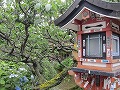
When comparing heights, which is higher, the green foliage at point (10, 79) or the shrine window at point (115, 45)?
the shrine window at point (115, 45)

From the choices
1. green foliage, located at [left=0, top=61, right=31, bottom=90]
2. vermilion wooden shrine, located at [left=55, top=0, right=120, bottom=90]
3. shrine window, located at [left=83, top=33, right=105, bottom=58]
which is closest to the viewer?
vermilion wooden shrine, located at [left=55, top=0, right=120, bottom=90]

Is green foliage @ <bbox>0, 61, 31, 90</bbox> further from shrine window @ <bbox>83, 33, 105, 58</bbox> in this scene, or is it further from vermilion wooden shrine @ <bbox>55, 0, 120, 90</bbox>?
shrine window @ <bbox>83, 33, 105, 58</bbox>

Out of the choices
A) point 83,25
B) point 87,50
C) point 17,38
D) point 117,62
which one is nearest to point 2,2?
point 17,38

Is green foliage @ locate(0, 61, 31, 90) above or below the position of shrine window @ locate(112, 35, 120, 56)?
below

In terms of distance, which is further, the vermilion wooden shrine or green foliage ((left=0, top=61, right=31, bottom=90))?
green foliage ((left=0, top=61, right=31, bottom=90))

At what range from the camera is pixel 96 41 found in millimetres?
2979

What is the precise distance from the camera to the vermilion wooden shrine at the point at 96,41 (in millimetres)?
2705

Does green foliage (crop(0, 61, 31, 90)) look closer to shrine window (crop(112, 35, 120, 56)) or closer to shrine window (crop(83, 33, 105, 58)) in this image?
shrine window (crop(83, 33, 105, 58))

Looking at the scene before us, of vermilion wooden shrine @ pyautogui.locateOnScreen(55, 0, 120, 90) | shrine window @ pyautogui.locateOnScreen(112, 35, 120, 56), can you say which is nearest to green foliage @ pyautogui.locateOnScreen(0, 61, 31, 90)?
vermilion wooden shrine @ pyautogui.locateOnScreen(55, 0, 120, 90)

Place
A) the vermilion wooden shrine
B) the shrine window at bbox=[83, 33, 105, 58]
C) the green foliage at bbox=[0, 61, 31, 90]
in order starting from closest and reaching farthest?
the vermilion wooden shrine < the shrine window at bbox=[83, 33, 105, 58] < the green foliage at bbox=[0, 61, 31, 90]

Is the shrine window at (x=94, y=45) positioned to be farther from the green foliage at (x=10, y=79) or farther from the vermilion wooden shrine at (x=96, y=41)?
the green foliage at (x=10, y=79)

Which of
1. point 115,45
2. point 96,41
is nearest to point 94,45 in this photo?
point 96,41

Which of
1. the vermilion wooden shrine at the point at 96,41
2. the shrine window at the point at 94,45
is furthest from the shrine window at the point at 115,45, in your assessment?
the shrine window at the point at 94,45

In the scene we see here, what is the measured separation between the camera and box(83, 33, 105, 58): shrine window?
2884 millimetres
